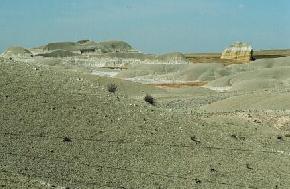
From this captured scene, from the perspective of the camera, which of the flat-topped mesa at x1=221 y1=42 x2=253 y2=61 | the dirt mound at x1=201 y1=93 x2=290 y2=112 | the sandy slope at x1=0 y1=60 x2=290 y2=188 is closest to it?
the sandy slope at x1=0 y1=60 x2=290 y2=188

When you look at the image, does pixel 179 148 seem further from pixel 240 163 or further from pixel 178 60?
pixel 178 60

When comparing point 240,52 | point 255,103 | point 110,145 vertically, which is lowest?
point 240,52

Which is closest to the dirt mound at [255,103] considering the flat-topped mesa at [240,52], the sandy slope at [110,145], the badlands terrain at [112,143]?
the badlands terrain at [112,143]

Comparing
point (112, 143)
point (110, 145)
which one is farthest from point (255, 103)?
point (110, 145)

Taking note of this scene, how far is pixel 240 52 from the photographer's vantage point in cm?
14650

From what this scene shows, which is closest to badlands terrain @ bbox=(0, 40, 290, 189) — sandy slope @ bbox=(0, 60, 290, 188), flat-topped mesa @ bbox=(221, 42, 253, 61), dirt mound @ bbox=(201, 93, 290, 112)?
sandy slope @ bbox=(0, 60, 290, 188)

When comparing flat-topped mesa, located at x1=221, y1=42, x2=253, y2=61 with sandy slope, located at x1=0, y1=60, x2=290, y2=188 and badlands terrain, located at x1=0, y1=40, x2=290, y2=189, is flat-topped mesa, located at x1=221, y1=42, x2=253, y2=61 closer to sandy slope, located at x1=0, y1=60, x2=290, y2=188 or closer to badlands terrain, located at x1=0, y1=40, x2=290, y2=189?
badlands terrain, located at x1=0, y1=40, x2=290, y2=189

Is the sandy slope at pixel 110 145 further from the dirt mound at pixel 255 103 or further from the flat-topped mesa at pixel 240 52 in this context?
the flat-topped mesa at pixel 240 52

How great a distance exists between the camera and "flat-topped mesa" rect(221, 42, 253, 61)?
144000 mm

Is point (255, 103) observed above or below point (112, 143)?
below

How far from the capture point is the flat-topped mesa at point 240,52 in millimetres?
144000

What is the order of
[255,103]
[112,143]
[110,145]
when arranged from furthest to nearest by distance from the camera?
[255,103] < [112,143] < [110,145]

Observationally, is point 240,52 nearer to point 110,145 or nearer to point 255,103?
point 255,103

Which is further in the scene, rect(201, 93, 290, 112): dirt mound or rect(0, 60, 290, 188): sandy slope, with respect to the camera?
rect(201, 93, 290, 112): dirt mound
